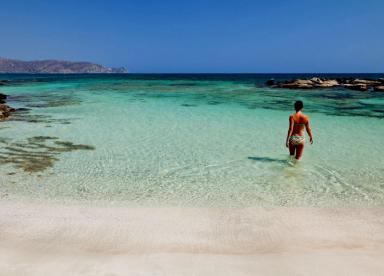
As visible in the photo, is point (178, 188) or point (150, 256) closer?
point (150, 256)

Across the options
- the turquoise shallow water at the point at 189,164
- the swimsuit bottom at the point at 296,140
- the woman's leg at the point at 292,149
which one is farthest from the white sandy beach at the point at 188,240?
the woman's leg at the point at 292,149

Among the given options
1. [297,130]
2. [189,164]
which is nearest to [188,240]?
[189,164]

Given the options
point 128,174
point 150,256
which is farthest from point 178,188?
point 150,256

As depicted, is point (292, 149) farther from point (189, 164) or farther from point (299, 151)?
point (189, 164)

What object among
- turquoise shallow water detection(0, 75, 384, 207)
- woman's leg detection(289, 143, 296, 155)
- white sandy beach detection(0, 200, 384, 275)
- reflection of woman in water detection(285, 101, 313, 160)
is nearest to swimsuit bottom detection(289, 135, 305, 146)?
reflection of woman in water detection(285, 101, 313, 160)

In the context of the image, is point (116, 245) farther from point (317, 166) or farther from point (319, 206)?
point (317, 166)

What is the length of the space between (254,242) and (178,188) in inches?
97.3

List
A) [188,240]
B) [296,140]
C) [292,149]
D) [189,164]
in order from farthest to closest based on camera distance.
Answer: [292,149] → [296,140] → [189,164] → [188,240]

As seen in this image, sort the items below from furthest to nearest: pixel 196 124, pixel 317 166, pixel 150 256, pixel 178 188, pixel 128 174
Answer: pixel 196 124 → pixel 317 166 → pixel 128 174 → pixel 178 188 → pixel 150 256

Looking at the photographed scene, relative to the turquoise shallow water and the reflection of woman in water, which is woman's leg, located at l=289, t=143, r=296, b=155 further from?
the turquoise shallow water

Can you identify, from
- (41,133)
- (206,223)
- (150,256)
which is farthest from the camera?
(41,133)

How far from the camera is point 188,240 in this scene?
452 centimetres

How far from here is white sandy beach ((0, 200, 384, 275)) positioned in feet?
12.4

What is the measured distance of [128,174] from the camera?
7508 mm
